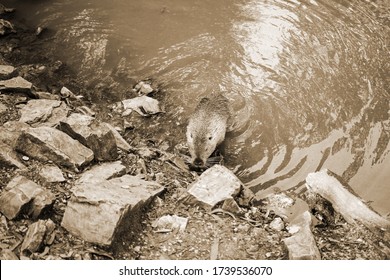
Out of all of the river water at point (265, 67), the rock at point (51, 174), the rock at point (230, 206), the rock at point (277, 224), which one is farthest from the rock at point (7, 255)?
the river water at point (265, 67)

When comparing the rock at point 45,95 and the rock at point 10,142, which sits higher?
the rock at point 10,142

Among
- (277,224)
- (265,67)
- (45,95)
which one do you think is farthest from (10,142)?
(265,67)

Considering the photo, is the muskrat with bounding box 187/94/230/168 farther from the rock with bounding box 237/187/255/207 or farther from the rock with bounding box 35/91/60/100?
the rock with bounding box 35/91/60/100

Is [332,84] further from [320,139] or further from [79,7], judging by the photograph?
[79,7]

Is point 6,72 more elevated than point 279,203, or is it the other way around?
point 279,203

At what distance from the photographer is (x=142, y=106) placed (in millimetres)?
6082

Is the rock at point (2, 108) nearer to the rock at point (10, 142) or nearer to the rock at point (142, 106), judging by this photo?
the rock at point (10, 142)

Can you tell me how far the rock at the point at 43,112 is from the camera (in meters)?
5.11

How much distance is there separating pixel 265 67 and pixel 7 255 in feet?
17.6

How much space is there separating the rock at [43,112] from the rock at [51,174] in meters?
0.96

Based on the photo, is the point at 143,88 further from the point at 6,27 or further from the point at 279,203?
the point at 6,27

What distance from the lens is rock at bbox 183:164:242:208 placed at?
434 cm

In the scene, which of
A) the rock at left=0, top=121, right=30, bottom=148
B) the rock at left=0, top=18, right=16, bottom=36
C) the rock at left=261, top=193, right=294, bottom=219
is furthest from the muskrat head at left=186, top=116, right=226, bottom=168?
the rock at left=0, top=18, right=16, bottom=36
